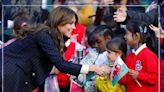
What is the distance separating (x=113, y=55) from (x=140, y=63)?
27 cm

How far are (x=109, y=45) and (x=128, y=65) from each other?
0.75ft

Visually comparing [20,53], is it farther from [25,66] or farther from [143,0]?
[143,0]

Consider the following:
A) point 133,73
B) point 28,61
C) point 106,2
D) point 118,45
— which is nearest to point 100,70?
point 133,73

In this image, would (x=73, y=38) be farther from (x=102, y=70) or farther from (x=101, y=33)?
(x=102, y=70)

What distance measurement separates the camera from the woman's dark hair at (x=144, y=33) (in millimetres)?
3826

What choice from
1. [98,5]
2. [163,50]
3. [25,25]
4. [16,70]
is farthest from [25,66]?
[98,5]

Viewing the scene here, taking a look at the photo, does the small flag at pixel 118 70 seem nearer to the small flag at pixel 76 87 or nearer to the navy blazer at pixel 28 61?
the navy blazer at pixel 28 61

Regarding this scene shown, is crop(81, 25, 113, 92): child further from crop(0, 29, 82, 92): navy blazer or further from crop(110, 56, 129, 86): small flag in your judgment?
crop(0, 29, 82, 92): navy blazer

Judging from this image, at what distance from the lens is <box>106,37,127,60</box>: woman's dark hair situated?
3.91m

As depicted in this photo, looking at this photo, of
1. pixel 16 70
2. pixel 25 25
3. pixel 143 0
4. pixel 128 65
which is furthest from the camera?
pixel 143 0

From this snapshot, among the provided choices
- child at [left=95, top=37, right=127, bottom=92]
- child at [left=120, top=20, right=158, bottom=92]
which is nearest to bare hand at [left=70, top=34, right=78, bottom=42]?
child at [left=95, top=37, right=127, bottom=92]

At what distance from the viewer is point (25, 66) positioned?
358cm

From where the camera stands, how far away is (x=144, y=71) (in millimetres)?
3676

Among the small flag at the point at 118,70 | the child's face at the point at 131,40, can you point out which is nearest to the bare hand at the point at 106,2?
the child's face at the point at 131,40
